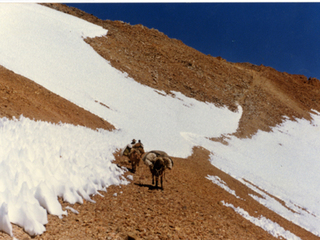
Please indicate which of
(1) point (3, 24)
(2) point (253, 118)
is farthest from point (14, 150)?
(2) point (253, 118)

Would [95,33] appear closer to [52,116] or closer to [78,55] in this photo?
[78,55]

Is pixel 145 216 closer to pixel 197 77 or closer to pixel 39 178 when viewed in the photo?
pixel 39 178

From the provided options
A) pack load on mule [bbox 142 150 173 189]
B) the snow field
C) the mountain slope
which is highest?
the mountain slope

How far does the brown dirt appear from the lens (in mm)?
4309

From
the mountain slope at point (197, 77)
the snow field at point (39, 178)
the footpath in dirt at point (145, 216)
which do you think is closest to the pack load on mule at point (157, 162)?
the footpath in dirt at point (145, 216)

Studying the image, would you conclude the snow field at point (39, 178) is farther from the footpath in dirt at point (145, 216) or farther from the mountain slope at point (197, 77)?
the mountain slope at point (197, 77)

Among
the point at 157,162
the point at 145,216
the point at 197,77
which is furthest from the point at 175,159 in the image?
the point at 197,77

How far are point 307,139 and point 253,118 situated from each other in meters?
8.97

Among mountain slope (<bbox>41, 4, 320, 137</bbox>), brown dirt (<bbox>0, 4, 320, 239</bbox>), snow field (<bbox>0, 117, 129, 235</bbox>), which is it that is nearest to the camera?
snow field (<bbox>0, 117, 129, 235</bbox>)

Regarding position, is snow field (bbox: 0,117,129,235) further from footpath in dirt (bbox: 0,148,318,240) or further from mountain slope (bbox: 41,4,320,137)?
mountain slope (bbox: 41,4,320,137)

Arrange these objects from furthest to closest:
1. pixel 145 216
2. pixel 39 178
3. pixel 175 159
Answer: pixel 175 159 → pixel 145 216 → pixel 39 178

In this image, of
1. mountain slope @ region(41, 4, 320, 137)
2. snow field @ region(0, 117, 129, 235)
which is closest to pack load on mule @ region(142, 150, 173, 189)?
snow field @ region(0, 117, 129, 235)

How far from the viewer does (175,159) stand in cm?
1401

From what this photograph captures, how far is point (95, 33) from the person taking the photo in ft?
123
